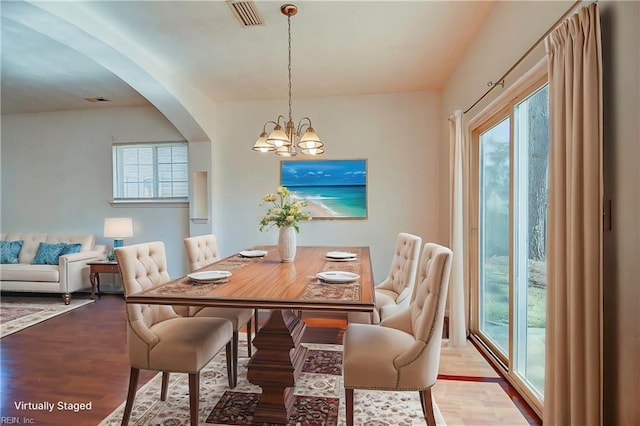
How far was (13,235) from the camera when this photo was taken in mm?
5078

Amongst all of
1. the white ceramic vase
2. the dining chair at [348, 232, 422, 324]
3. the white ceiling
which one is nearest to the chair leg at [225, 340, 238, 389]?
the white ceramic vase

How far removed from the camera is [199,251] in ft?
9.24

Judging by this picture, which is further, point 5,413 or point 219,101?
point 219,101

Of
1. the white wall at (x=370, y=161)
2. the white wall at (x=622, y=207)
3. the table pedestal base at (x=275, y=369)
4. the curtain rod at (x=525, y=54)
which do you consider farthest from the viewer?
the white wall at (x=370, y=161)

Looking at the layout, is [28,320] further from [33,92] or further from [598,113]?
[598,113]

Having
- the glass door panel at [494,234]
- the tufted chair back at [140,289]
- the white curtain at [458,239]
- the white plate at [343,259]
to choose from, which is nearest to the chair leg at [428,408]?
the white plate at [343,259]

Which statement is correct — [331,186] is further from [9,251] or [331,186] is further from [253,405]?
[9,251]

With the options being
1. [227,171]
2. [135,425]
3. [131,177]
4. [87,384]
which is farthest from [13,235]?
[135,425]

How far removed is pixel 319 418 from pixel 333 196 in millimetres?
2878

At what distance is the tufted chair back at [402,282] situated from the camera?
249cm

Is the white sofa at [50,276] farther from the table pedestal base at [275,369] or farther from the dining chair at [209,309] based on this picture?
the table pedestal base at [275,369]

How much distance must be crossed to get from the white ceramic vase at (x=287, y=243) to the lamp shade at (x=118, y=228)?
320cm

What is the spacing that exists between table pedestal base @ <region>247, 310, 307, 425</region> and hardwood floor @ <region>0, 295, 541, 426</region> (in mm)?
951

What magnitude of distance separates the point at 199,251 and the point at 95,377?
45.1 inches
